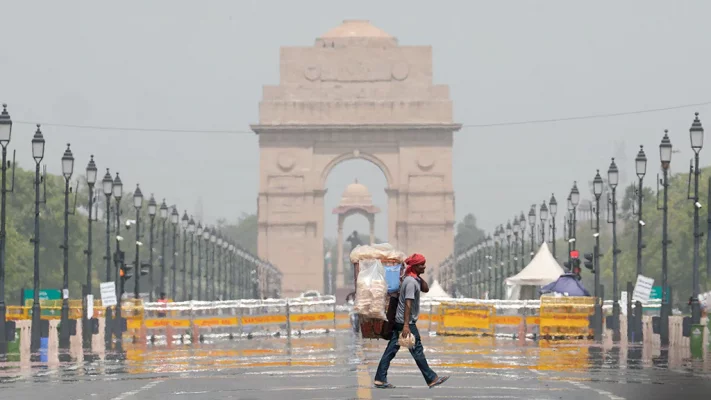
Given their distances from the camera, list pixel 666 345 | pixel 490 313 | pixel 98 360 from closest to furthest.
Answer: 1. pixel 98 360
2. pixel 666 345
3. pixel 490 313

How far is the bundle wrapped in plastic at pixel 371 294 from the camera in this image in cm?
2289

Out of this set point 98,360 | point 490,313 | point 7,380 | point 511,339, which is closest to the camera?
point 7,380

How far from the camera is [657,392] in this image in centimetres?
2338

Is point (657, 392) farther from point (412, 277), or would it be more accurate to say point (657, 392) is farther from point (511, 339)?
point (511, 339)

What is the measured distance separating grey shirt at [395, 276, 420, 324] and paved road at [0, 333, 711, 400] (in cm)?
90

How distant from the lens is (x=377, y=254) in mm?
23500

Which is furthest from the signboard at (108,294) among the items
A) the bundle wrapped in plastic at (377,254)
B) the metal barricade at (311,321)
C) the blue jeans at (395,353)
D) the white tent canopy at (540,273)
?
the blue jeans at (395,353)

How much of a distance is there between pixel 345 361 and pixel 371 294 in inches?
370

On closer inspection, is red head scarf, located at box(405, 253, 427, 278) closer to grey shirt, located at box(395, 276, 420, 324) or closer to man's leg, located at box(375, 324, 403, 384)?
grey shirt, located at box(395, 276, 420, 324)

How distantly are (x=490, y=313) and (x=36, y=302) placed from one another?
46.5ft

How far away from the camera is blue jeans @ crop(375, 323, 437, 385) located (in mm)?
22844

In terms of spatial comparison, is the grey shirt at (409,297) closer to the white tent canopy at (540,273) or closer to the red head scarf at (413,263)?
the red head scarf at (413,263)

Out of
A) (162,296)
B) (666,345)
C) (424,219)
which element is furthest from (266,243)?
(666,345)

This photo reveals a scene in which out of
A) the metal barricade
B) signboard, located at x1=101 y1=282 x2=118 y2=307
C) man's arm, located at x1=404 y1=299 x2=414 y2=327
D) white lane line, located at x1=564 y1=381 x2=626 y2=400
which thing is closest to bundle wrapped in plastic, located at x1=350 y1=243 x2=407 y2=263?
man's arm, located at x1=404 y1=299 x2=414 y2=327
